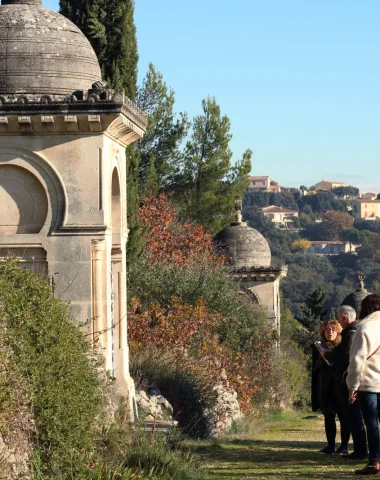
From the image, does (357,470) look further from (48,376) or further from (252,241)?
(252,241)

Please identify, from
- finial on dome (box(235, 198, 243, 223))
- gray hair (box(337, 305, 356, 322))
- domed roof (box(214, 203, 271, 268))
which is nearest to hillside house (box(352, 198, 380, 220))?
finial on dome (box(235, 198, 243, 223))

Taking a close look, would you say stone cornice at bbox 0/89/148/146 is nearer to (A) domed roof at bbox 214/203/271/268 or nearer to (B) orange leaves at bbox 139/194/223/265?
(B) orange leaves at bbox 139/194/223/265

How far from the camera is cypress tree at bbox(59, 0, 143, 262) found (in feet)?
81.8

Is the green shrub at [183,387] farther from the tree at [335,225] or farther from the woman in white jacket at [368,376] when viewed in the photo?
the tree at [335,225]

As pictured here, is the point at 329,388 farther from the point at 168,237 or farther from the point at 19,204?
the point at 168,237

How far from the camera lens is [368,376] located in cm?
1098

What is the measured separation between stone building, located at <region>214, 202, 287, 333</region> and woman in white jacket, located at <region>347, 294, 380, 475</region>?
22864mm

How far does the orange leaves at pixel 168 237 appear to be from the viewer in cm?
3266

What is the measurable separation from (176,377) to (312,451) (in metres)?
5.34

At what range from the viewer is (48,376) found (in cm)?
946

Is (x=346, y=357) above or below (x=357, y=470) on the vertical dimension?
above

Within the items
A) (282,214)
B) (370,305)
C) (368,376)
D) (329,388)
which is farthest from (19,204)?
(282,214)

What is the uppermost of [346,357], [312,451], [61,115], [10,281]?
[61,115]

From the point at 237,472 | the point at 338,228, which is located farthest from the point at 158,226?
the point at 338,228
